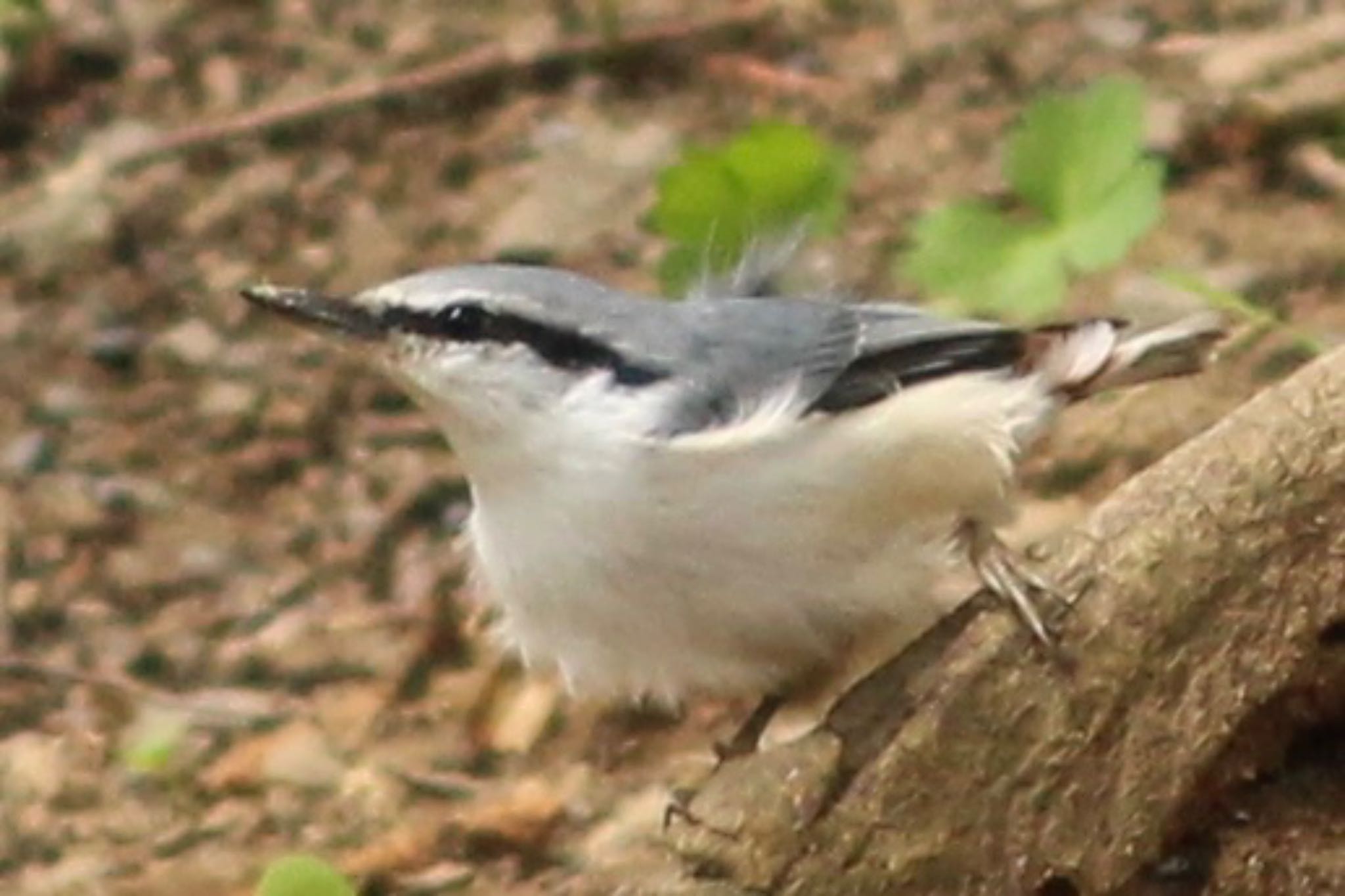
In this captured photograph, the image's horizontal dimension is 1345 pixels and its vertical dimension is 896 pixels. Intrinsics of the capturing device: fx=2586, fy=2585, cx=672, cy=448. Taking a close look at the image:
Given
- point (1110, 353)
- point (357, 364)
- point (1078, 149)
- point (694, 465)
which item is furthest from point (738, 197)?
point (357, 364)

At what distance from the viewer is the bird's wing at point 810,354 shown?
247 cm

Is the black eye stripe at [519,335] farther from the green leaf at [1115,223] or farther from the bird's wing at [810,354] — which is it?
the green leaf at [1115,223]

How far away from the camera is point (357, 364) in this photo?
4.50 meters

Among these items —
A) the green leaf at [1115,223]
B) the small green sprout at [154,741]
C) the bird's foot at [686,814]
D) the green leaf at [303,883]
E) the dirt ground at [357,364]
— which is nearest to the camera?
→ the bird's foot at [686,814]

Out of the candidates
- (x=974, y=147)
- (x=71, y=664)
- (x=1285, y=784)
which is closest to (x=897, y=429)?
(x=1285, y=784)

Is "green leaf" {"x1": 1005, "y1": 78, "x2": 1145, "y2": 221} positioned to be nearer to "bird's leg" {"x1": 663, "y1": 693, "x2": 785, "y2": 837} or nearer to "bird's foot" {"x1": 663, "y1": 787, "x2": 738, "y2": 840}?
"bird's leg" {"x1": 663, "y1": 693, "x2": 785, "y2": 837}

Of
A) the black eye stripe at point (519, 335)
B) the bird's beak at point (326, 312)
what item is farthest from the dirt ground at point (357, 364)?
the bird's beak at point (326, 312)

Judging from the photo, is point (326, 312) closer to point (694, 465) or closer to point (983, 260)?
point (694, 465)

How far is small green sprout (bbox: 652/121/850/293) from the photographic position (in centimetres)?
324

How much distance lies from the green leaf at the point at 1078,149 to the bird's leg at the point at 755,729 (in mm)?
878

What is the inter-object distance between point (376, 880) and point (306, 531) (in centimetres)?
110

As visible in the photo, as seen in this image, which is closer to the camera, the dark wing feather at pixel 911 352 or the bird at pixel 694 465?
the bird at pixel 694 465

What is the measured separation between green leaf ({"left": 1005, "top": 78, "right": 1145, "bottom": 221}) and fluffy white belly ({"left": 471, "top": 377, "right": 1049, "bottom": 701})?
0.74 meters

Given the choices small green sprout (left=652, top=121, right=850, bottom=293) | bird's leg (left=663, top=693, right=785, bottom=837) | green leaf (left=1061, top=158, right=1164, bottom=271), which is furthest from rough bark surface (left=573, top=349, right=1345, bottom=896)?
small green sprout (left=652, top=121, right=850, bottom=293)
